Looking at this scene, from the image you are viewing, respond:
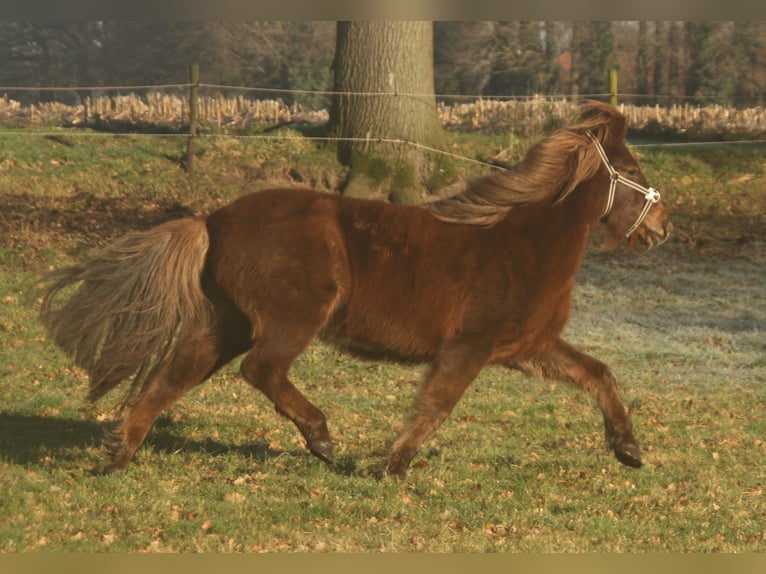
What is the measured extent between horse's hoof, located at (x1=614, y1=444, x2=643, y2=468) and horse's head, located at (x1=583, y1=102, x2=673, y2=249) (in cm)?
141

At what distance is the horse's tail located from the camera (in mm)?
6906

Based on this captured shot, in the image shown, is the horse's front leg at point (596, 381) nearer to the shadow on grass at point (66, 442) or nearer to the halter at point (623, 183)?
the halter at point (623, 183)

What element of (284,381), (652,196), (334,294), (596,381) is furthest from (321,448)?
(652,196)

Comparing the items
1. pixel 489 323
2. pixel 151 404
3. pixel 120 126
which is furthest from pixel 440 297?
pixel 120 126

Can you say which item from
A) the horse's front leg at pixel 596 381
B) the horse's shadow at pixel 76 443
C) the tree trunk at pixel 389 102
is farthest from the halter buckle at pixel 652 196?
the tree trunk at pixel 389 102

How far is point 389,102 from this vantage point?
1794 centimetres

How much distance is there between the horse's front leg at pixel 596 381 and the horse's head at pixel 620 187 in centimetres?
90

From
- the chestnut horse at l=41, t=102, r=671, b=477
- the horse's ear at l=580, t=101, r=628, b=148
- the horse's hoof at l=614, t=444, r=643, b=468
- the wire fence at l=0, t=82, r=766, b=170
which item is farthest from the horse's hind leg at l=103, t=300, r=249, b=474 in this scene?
the wire fence at l=0, t=82, r=766, b=170

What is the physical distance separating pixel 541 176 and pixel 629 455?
1915 millimetres

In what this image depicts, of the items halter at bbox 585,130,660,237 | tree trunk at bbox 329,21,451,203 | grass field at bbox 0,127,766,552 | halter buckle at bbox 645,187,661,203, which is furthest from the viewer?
tree trunk at bbox 329,21,451,203

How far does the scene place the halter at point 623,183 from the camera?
755 cm

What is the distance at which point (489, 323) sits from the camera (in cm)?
699

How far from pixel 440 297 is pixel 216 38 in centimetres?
3337

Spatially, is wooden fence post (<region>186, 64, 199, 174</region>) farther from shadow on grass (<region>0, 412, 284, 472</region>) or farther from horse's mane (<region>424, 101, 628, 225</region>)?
horse's mane (<region>424, 101, 628, 225</region>)
